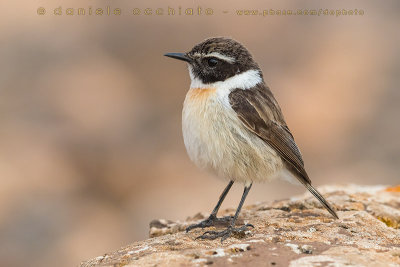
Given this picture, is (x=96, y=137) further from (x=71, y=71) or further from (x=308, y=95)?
(x=308, y=95)

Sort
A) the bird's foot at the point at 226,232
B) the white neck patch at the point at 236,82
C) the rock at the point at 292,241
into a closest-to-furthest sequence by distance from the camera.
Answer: the rock at the point at 292,241 → the bird's foot at the point at 226,232 → the white neck patch at the point at 236,82

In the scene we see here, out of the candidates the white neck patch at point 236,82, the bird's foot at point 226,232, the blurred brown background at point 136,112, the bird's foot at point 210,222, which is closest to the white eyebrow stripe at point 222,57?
the white neck patch at point 236,82

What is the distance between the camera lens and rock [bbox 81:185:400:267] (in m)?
4.72

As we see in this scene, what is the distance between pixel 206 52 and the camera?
21.2 ft

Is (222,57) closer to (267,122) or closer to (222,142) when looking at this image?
(267,122)

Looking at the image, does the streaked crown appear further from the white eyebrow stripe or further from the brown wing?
the brown wing

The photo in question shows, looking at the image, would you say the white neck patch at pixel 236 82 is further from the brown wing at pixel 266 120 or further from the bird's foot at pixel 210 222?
the bird's foot at pixel 210 222

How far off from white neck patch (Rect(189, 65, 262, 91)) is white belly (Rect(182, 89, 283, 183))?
0.45 ft

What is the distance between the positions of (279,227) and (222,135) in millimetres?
1019

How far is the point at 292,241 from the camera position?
5.20 m

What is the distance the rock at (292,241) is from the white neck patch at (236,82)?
52.7 inches

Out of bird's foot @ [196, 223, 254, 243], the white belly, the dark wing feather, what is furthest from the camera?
the dark wing feather

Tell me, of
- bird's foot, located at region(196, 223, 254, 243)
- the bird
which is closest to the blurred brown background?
the bird

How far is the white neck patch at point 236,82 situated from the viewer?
21.2 feet
